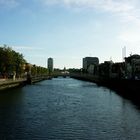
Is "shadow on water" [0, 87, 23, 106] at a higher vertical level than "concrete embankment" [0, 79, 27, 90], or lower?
lower

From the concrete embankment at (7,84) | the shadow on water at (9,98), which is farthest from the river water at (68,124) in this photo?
the concrete embankment at (7,84)

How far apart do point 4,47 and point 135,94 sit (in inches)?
2543

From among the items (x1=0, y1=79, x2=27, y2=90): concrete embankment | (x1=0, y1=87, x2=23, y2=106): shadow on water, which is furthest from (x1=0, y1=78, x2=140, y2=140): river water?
(x1=0, y1=79, x2=27, y2=90): concrete embankment

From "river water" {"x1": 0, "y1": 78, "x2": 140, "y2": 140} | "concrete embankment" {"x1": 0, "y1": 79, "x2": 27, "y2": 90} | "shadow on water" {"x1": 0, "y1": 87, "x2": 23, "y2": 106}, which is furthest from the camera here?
"concrete embankment" {"x1": 0, "y1": 79, "x2": 27, "y2": 90}

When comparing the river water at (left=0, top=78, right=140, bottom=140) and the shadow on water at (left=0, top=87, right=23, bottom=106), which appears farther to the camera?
the shadow on water at (left=0, top=87, right=23, bottom=106)

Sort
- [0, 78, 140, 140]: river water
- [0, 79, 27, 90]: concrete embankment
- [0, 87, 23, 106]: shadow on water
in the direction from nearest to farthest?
[0, 78, 140, 140]: river water < [0, 87, 23, 106]: shadow on water < [0, 79, 27, 90]: concrete embankment

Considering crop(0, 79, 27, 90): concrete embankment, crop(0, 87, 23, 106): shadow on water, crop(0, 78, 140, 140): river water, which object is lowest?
crop(0, 78, 140, 140): river water

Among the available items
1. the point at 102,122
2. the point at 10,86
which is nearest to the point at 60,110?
the point at 102,122

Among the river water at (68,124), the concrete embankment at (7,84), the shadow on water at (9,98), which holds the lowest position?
the river water at (68,124)

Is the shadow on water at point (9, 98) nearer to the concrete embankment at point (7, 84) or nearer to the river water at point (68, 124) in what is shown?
the river water at point (68, 124)

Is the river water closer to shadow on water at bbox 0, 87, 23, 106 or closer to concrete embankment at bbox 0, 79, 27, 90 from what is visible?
shadow on water at bbox 0, 87, 23, 106

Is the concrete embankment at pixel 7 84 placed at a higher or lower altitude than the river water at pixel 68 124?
higher

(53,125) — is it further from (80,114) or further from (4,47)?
(4,47)

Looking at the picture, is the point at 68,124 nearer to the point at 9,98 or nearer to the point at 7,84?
the point at 9,98
